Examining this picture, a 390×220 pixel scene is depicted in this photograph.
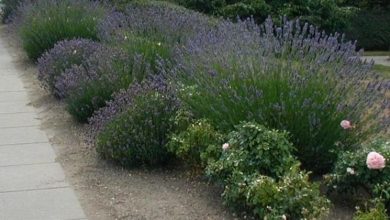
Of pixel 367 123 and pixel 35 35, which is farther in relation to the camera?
pixel 35 35

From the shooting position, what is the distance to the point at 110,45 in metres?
9.54

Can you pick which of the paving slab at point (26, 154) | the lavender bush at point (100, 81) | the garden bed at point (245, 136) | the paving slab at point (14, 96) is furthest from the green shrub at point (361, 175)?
the paving slab at point (14, 96)

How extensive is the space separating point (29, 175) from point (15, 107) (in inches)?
131

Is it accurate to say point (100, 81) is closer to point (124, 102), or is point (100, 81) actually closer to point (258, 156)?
point (124, 102)

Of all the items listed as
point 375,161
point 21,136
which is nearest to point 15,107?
point 21,136

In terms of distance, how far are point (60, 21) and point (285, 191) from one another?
26.7 ft

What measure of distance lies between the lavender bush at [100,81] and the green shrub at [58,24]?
3.20 meters

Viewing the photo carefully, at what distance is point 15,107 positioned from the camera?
9.84 m

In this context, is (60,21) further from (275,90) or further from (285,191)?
(285,191)

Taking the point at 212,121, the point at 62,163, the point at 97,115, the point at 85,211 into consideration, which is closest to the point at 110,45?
the point at 97,115

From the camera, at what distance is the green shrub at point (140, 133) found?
6621mm

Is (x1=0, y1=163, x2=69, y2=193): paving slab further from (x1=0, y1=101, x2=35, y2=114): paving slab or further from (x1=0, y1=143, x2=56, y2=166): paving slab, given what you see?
(x1=0, y1=101, x2=35, y2=114): paving slab

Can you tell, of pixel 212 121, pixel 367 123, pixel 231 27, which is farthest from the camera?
pixel 231 27

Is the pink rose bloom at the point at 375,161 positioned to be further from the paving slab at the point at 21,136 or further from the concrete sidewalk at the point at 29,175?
the paving slab at the point at 21,136
